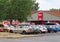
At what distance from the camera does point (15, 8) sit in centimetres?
5272

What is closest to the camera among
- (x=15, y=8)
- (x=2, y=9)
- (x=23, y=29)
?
(x=23, y=29)

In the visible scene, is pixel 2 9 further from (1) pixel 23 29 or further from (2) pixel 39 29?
(1) pixel 23 29

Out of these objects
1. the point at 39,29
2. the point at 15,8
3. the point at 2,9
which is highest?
the point at 15,8

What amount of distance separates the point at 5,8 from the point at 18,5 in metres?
2.76

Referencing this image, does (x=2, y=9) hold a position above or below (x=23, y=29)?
above

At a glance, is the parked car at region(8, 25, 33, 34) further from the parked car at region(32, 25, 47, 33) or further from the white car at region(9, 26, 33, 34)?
the parked car at region(32, 25, 47, 33)

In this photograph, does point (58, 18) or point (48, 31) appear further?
point (58, 18)

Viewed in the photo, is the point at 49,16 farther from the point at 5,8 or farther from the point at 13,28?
the point at 13,28

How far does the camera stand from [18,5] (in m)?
52.9

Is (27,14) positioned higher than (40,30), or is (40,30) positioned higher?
(27,14)

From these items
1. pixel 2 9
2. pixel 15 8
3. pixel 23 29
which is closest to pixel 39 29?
pixel 23 29

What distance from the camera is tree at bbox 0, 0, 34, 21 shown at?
2072 inches

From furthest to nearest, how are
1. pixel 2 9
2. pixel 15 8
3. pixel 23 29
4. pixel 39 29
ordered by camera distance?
pixel 2 9, pixel 15 8, pixel 39 29, pixel 23 29

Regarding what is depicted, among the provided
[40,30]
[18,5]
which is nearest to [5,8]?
[18,5]
